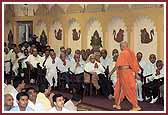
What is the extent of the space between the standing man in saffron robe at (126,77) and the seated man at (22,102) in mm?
474

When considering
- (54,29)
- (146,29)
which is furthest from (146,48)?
(54,29)

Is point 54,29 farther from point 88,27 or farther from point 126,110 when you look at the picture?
point 126,110

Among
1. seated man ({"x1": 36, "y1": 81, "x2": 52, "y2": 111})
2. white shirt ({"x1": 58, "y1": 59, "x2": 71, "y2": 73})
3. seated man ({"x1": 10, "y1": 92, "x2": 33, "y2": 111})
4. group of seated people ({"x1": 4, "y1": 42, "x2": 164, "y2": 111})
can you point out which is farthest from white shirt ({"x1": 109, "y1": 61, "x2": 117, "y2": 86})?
seated man ({"x1": 10, "y1": 92, "x2": 33, "y2": 111})

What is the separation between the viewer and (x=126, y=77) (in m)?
5.96

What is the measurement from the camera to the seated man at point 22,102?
5949 millimetres

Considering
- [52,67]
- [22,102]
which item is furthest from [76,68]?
[22,102]

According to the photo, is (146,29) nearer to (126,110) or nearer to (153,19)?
(153,19)

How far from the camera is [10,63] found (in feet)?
19.6

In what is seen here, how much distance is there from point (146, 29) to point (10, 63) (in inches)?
29.8

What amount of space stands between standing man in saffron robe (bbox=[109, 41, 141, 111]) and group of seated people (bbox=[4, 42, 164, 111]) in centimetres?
2

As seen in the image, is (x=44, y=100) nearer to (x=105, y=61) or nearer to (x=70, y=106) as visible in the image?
(x=70, y=106)

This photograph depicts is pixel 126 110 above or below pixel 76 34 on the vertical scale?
below

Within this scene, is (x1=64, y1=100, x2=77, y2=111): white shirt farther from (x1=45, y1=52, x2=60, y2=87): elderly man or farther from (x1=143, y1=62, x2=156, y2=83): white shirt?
(x1=143, y1=62, x2=156, y2=83): white shirt

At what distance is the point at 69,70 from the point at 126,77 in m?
0.31
